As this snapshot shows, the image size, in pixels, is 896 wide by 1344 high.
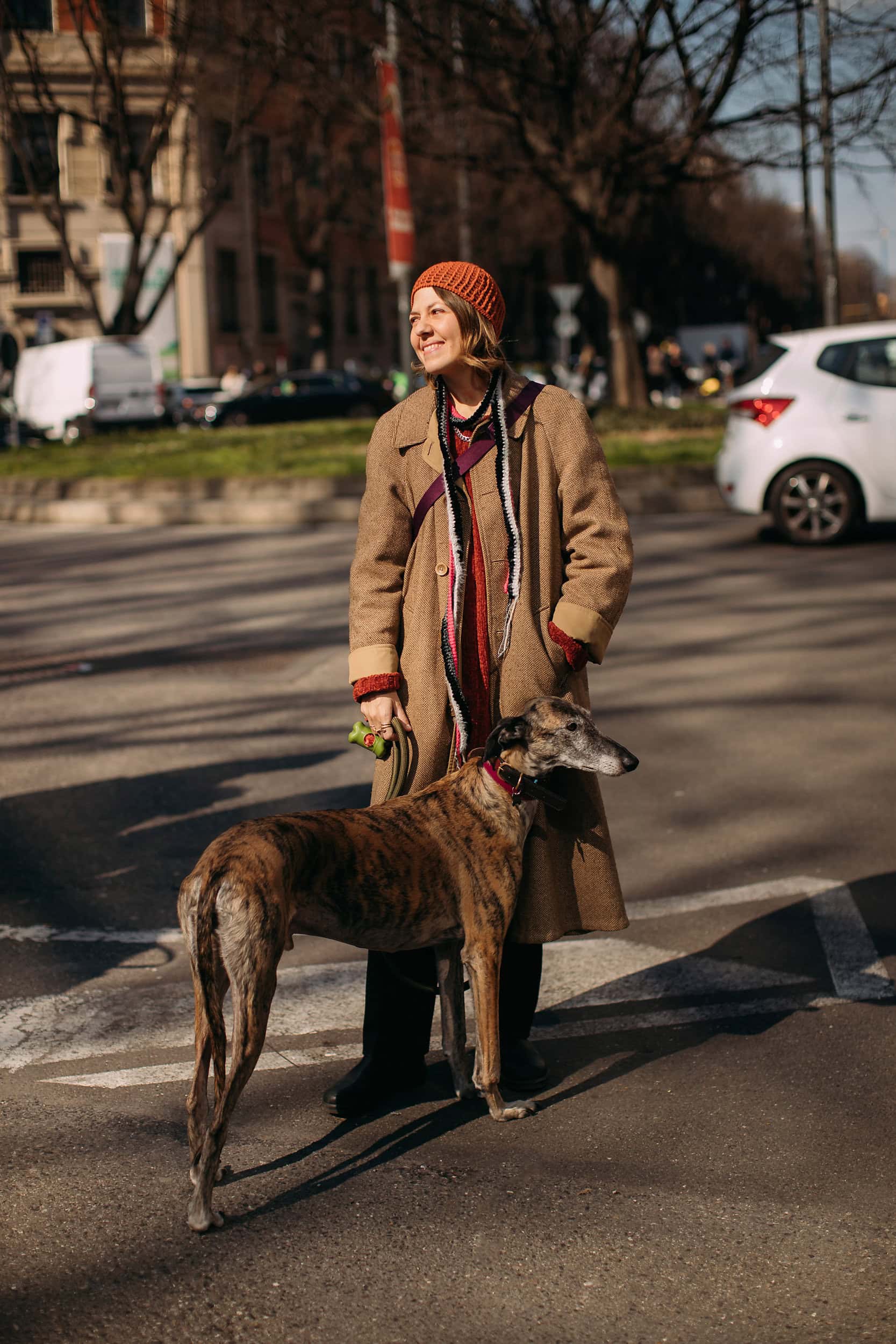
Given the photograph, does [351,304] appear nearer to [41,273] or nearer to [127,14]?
[41,273]

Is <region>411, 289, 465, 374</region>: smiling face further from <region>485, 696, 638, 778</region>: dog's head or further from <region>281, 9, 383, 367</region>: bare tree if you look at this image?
<region>281, 9, 383, 367</region>: bare tree

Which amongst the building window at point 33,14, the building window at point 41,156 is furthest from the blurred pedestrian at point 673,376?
the building window at point 33,14

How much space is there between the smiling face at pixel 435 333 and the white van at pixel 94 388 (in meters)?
31.1

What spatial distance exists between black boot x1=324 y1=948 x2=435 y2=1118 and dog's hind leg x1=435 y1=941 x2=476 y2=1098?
0.22ft

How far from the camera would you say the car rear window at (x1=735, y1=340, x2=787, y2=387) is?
508 inches

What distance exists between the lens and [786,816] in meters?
6.33

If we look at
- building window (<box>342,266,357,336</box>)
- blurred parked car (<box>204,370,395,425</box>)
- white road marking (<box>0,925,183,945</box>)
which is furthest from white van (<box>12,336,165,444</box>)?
white road marking (<box>0,925,183,945</box>)

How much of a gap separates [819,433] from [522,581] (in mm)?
9548

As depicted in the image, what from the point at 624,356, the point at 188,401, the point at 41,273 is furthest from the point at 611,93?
the point at 41,273

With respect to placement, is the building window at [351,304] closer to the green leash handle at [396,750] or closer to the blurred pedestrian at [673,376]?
the blurred pedestrian at [673,376]

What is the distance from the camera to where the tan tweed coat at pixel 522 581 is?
3.70 metres

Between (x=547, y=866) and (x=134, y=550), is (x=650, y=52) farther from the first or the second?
(x=547, y=866)

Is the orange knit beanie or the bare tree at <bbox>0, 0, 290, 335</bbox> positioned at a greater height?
the bare tree at <bbox>0, 0, 290, 335</bbox>

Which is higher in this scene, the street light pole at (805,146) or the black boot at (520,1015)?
the street light pole at (805,146)
